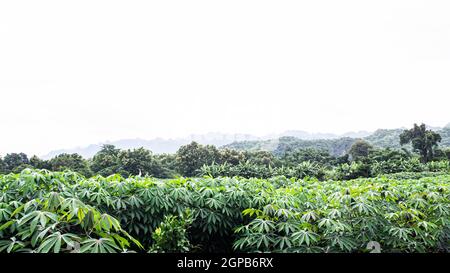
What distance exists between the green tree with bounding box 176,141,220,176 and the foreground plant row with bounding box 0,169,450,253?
23.4 m

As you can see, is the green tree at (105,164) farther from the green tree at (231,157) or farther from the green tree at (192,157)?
the green tree at (231,157)

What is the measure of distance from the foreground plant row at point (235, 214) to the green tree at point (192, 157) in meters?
Result: 23.4

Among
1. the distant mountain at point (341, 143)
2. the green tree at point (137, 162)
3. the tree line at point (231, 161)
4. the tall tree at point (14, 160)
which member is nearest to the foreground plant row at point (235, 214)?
the tree line at point (231, 161)

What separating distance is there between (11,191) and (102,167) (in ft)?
75.3

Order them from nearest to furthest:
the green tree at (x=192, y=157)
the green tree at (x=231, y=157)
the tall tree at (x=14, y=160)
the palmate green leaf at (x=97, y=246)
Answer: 1. the palmate green leaf at (x=97, y=246)
2. the tall tree at (x=14, y=160)
3. the green tree at (x=192, y=157)
4. the green tree at (x=231, y=157)

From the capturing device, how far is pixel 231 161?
91.3 ft

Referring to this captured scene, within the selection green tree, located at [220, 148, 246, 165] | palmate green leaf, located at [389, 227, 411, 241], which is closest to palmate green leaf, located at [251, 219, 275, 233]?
palmate green leaf, located at [389, 227, 411, 241]

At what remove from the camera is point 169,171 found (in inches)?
1031

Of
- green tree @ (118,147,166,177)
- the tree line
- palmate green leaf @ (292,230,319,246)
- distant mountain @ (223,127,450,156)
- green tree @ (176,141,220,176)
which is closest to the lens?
palmate green leaf @ (292,230,319,246)

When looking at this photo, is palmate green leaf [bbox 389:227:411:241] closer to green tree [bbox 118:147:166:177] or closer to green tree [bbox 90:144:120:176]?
green tree [bbox 118:147:166:177]

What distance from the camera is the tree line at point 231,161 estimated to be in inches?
793

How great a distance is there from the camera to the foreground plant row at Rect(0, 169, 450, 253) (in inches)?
88.1
